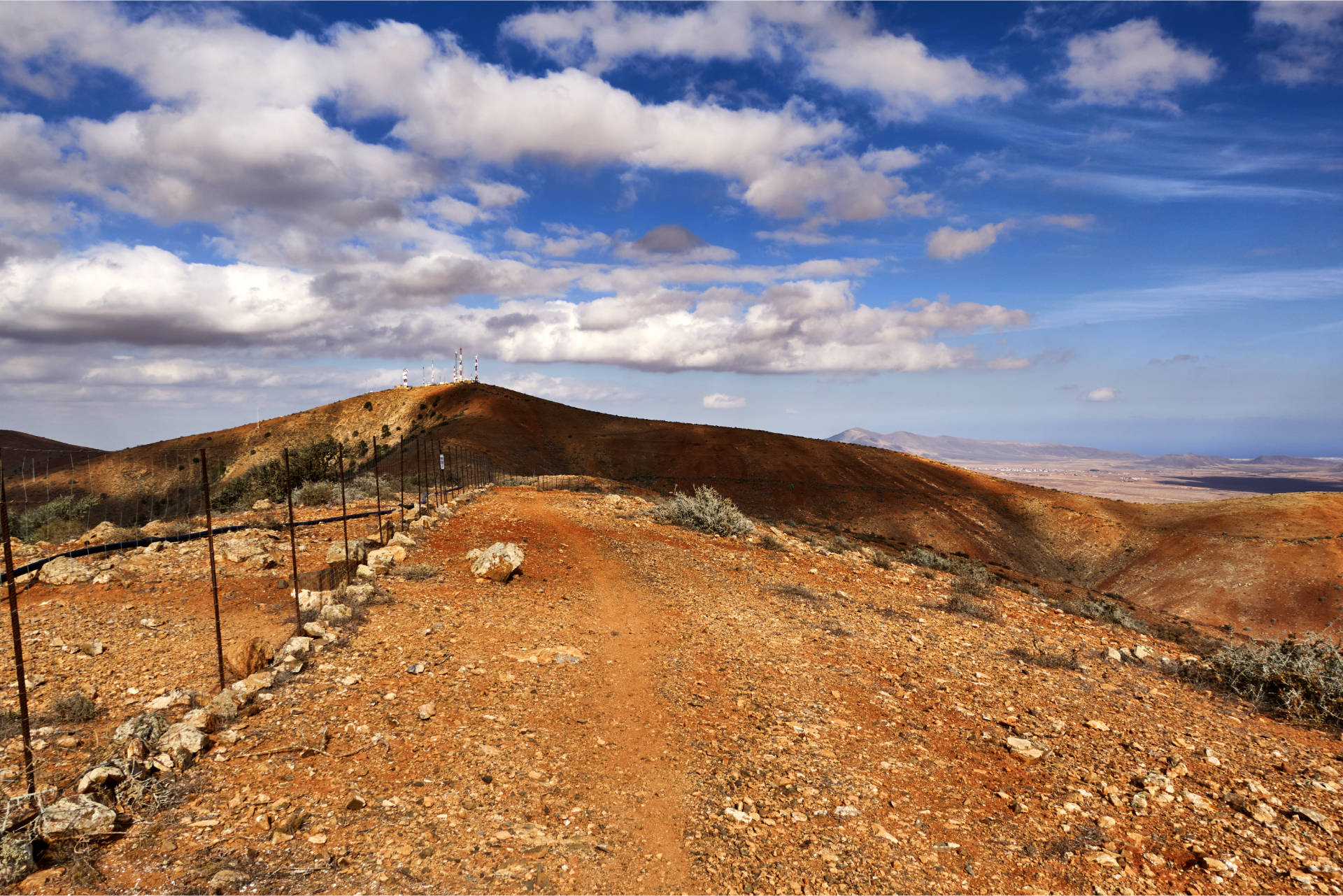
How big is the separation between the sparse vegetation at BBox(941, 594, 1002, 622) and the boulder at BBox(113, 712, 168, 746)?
12.7 metres

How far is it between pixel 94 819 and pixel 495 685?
4036 mm

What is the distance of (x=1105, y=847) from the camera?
17.9 feet

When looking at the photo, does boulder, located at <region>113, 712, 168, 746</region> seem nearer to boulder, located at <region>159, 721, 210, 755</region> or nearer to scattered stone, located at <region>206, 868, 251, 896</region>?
boulder, located at <region>159, 721, 210, 755</region>

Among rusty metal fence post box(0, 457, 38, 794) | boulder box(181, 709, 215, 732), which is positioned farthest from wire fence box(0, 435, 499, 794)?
boulder box(181, 709, 215, 732)

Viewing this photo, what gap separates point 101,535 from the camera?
16.1 m

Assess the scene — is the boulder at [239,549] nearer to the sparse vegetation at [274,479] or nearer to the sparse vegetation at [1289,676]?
the sparse vegetation at [274,479]

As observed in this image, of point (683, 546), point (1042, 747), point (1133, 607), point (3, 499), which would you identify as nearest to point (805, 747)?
point (1042, 747)

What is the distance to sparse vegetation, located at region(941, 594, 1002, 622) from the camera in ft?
41.2

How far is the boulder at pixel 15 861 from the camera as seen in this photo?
443 cm

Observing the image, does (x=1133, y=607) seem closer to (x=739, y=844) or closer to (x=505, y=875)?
(x=739, y=844)

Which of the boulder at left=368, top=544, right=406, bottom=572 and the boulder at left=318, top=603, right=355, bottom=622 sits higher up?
the boulder at left=368, top=544, right=406, bottom=572

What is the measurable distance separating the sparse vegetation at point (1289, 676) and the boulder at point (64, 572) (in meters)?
19.0

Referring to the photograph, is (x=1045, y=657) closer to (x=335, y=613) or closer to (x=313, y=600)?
(x=335, y=613)

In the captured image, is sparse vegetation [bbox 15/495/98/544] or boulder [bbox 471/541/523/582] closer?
boulder [bbox 471/541/523/582]
